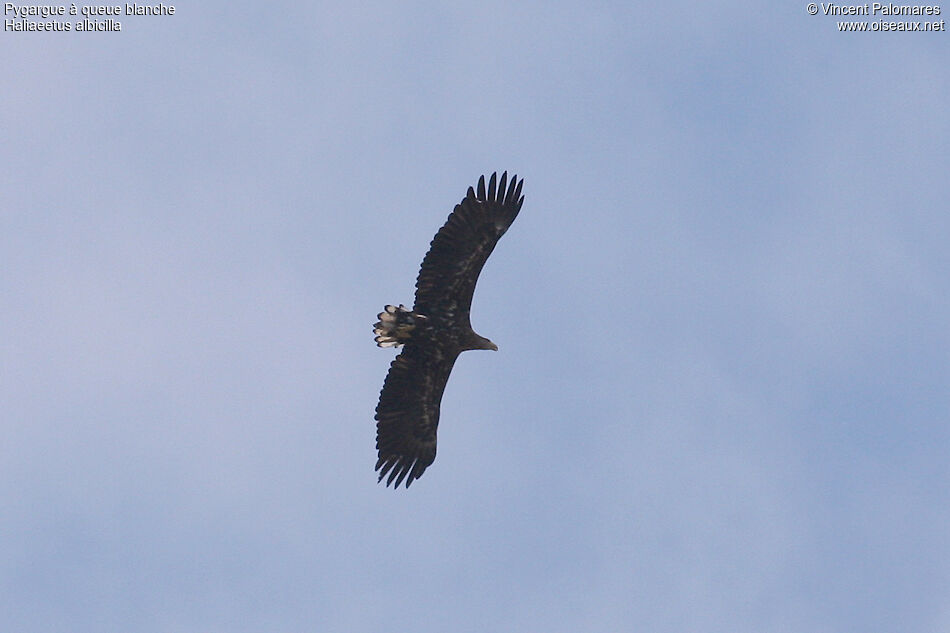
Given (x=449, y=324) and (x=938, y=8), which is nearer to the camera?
(x=449, y=324)

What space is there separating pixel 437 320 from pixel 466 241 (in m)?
1.51

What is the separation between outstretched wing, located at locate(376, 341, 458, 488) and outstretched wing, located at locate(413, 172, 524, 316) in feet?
4.71

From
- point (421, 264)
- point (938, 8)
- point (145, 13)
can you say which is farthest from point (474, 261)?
point (938, 8)

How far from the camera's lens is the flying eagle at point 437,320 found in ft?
105

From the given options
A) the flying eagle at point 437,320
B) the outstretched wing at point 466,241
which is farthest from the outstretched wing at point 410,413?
the outstretched wing at point 466,241

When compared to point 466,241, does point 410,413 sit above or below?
below

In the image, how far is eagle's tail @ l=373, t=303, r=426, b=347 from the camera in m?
32.2

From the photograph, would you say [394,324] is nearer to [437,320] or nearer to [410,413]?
[437,320]

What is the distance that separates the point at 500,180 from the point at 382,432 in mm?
5145

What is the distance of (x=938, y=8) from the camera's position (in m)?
37.8

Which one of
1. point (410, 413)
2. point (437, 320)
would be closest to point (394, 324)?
point (437, 320)

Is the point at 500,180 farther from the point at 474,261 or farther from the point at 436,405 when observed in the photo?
the point at 436,405

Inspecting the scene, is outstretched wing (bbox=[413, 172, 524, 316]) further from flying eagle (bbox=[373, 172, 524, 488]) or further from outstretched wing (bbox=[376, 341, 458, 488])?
outstretched wing (bbox=[376, 341, 458, 488])

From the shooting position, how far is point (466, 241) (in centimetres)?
3212
